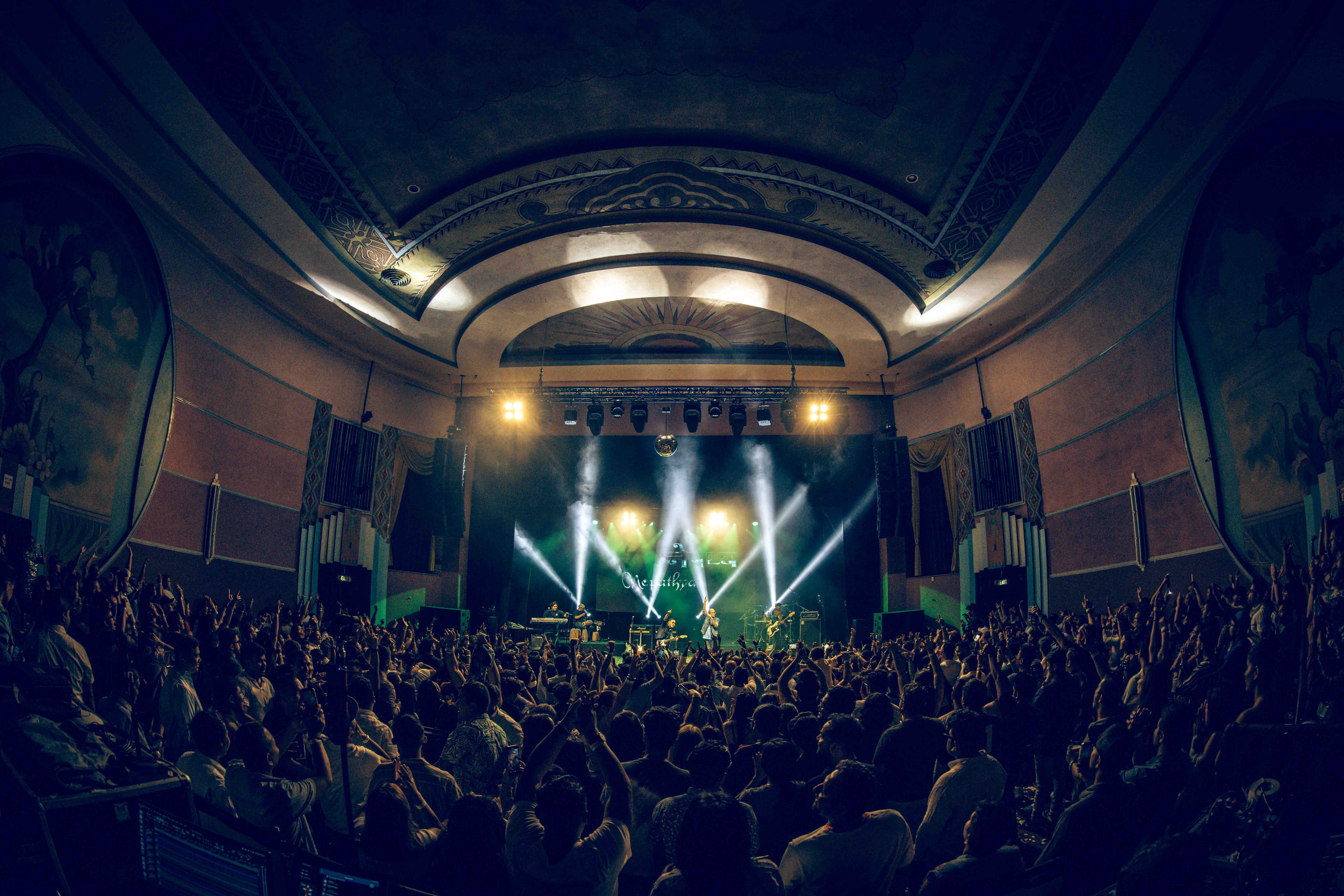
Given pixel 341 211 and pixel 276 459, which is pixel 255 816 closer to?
pixel 341 211

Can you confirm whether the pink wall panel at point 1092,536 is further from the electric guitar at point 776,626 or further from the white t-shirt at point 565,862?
the white t-shirt at point 565,862

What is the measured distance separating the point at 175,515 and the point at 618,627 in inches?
335

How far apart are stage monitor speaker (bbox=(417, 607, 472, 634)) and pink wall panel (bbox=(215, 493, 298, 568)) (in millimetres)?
2806

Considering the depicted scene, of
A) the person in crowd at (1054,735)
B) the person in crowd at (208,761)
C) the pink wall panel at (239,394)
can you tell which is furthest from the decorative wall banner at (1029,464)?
the pink wall panel at (239,394)

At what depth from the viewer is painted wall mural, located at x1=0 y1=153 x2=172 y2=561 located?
5.97 m

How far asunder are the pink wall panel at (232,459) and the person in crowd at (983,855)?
9.18 meters

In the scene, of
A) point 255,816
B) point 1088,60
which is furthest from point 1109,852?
point 1088,60

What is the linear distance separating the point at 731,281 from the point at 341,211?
5.11 meters

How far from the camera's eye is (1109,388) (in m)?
9.07

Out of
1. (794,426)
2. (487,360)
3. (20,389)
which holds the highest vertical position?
(487,360)

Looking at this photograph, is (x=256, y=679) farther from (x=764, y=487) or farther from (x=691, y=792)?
(x=764, y=487)

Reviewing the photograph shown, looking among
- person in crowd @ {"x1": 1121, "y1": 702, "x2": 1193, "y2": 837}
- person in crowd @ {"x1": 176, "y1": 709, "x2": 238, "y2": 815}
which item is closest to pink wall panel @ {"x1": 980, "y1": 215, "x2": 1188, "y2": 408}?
person in crowd @ {"x1": 1121, "y1": 702, "x2": 1193, "y2": 837}

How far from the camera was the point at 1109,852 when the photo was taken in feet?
6.09

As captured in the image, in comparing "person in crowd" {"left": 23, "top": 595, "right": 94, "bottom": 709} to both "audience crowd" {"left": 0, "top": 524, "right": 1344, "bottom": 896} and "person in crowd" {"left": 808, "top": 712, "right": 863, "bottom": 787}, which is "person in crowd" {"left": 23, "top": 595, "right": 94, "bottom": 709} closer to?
"audience crowd" {"left": 0, "top": 524, "right": 1344, "bottom": 896}
